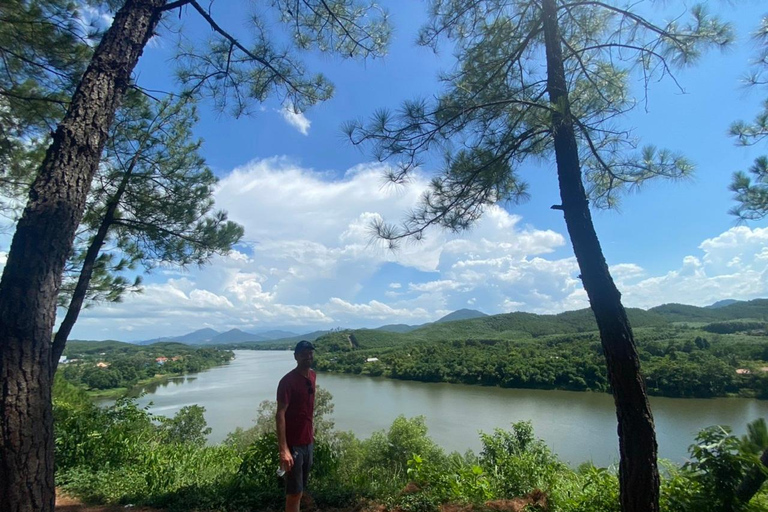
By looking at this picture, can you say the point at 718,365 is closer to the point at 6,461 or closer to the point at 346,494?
the point at 346,494

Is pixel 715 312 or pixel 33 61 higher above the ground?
pixel 33 61

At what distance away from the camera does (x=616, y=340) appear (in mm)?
1741

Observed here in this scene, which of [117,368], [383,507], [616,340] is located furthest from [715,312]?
[117,368]

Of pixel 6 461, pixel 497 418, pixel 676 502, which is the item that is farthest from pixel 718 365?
pixel 6 461

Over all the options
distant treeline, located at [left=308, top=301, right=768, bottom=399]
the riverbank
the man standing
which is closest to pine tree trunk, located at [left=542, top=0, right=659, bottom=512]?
the man standing

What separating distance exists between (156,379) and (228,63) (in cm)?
3529

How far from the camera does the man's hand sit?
178 cm

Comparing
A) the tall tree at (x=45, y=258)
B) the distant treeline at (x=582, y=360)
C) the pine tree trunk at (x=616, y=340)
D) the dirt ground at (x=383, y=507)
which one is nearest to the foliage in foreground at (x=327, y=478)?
the dirt ground at (x=383, y=507)

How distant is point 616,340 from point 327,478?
202cm

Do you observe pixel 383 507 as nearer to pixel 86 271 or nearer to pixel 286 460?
pixel 286 460

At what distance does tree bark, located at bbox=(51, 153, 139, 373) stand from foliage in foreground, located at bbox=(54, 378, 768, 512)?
68cm

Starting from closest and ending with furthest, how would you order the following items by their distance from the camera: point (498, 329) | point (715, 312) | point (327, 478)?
point (327, 478) → point (715, 312) → point (498, 329)

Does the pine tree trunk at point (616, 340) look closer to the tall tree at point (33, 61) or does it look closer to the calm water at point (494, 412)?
the tall tree at point (33, 61)

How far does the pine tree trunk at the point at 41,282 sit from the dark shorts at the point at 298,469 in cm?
96
